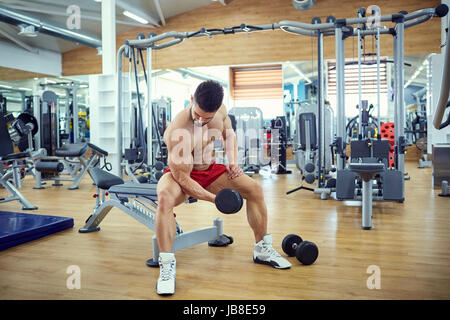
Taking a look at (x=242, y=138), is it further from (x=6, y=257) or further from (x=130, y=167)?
(x=6, y=257)

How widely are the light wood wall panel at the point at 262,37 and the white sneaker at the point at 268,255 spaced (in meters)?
7.02

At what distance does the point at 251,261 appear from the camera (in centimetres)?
207

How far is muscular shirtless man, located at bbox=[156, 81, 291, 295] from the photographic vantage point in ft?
5.58

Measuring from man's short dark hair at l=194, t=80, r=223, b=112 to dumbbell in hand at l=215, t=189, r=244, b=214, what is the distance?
1.37 feet

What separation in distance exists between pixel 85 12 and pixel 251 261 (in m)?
7.52

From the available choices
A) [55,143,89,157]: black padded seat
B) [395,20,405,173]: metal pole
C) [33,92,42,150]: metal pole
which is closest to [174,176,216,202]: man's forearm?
[395,20,405,173]: metal pole

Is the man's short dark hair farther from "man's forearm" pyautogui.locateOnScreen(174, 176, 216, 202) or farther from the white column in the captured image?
the white column

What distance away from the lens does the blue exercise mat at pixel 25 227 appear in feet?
7.90

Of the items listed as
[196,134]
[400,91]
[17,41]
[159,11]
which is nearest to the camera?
[196,134]

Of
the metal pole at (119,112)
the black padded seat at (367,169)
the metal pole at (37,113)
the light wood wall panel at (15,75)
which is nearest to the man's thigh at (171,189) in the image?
the black padded seat at (367,169)

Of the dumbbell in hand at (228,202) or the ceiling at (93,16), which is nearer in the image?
the dumbbell in hand at (228,202)

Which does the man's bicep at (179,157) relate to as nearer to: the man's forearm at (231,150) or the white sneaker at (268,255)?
the man's forearm at (231,150)

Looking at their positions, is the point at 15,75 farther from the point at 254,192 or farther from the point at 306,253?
the point at 306,253

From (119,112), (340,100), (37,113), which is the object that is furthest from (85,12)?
(340,100)
